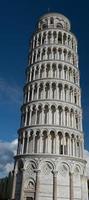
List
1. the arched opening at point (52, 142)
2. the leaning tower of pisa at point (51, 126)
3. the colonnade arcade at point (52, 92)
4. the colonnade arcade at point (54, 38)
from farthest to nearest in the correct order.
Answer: the colonnade arcade at point (54, 38), the colonnade arcade at point (52, 92), the arched opening at point (52, 142), the leaning tower of pisa at point (51, 126)

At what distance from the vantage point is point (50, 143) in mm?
31516

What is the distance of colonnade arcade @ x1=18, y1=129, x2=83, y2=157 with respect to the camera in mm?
31203

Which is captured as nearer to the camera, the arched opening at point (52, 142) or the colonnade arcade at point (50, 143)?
the arched opening at point (52, 142)

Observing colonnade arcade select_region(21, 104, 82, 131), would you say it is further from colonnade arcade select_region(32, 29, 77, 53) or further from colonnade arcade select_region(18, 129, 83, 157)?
colonnade arcade select_region(32, 29, 77, 53)

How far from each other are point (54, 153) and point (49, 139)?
2213mm

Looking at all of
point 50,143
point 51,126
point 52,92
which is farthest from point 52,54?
point 50,143

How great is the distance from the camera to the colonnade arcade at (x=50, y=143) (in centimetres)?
3120

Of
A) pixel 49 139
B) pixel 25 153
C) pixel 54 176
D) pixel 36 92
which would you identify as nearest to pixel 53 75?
pixel 36 92

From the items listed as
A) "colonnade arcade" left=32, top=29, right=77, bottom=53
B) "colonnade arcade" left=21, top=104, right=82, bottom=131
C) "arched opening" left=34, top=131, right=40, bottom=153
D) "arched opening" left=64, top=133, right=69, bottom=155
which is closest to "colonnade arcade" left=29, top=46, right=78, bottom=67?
"colonnade arcade" left=32, top=29, right=77, bottom=53

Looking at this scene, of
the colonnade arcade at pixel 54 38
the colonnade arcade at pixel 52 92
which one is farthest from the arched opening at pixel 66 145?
the colonnade arcade at pixel 54 38

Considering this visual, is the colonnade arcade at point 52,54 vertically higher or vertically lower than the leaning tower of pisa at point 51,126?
higher

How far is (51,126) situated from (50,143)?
2.38 m

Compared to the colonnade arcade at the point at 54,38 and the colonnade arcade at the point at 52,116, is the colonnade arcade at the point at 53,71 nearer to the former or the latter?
the colonnade arcade at the point at 54,38

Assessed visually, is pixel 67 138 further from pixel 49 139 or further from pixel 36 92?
pixel 36 92
